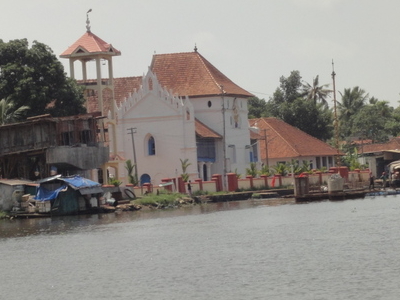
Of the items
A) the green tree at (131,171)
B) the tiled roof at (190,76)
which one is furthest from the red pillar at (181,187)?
the tiled roof at (190,76)

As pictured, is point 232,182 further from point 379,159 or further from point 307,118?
point 307,118

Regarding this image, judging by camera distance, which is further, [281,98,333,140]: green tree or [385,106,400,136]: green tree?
[385,106,400,136]: green tree

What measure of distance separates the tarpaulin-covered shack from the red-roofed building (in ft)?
116

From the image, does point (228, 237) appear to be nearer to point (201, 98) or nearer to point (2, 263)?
point (2, 263)

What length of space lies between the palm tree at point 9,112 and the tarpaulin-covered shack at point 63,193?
960 cm

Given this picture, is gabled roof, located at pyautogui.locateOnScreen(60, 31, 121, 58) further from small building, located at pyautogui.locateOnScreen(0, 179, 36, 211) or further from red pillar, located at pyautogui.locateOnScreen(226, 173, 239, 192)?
small building, located at pyautogui.locateOnScreen(0, 179, 36, 211)

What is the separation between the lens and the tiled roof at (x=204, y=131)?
8469 cm

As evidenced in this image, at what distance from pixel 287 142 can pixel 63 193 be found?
132ft

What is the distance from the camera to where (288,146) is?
97000mm

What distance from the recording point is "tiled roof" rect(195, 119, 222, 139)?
84.7m

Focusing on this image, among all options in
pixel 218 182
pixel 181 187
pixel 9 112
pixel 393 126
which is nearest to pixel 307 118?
pixel 393 126

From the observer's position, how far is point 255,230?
1786 inches

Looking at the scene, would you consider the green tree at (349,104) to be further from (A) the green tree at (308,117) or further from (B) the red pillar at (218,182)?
(B) the red pillar at (218,182)

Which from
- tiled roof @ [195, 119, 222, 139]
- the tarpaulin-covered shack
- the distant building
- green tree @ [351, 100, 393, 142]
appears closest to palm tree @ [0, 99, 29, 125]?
the distant building
